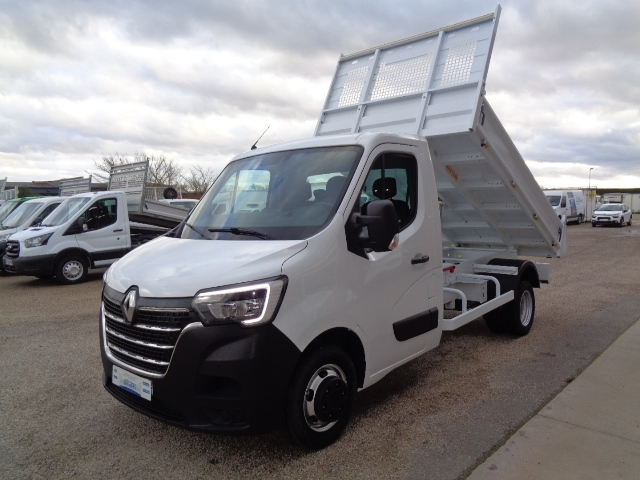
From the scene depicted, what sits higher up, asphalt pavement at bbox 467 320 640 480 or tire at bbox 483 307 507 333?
tire at bbox 483 307 507 333

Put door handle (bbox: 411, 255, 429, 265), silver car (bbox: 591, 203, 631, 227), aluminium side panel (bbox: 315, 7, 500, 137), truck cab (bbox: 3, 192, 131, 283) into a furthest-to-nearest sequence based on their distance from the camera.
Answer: silver car (bbox: 591, 203, 631, 227), truck cab (bbox: 3, 192, 131, 283), aluminium side panel (bbox: 315, 7, 500, 137), door handle (bbox: 411, 255, 429, 265)

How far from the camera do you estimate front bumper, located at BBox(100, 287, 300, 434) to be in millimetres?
2967

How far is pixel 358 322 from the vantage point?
11.8ft

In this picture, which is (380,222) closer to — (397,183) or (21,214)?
(397,183)

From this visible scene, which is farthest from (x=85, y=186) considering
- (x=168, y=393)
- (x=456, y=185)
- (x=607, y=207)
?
(x=607, y=207)

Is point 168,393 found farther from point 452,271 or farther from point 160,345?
point 452,271

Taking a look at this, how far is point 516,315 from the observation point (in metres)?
6.23

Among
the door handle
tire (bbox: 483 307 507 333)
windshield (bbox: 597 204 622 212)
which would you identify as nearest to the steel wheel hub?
A: the door handle

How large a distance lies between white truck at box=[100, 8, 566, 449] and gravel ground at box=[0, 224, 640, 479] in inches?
15.8

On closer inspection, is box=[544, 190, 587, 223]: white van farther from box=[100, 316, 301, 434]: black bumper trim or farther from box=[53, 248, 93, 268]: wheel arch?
box=[100, 316, 301, 434]: black bumper trim

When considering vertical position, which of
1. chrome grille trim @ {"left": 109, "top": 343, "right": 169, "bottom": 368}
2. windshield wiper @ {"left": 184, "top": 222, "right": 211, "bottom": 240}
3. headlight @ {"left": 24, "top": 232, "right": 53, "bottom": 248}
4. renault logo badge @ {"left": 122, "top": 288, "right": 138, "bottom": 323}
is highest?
windshield wiper @ {"left": 184, "top": 222, "right": 211, "bottom": 240}

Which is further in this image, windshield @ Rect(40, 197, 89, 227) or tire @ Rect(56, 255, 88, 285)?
windshield @ Rect(40, 197, 89, 227)

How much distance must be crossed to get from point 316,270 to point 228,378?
0.87 metres

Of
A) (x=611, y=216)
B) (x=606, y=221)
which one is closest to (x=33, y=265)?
(x=611, y=216)
